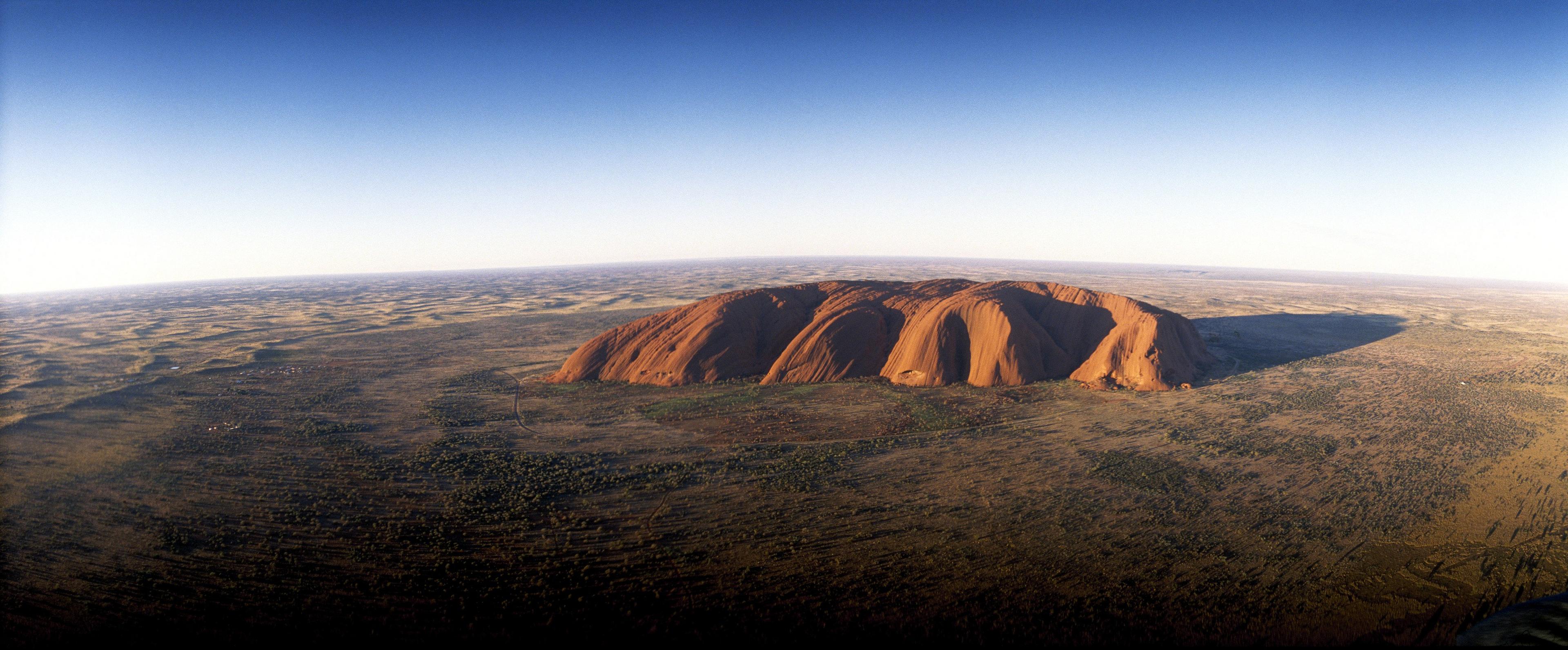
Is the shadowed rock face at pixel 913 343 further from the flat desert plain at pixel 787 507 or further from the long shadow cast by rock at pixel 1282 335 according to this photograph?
the long shadow cast by rock at pixel 1282 335

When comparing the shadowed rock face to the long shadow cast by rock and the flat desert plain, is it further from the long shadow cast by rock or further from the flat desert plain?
the long shadow cast by rock

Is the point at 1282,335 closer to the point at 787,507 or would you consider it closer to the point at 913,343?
the point at 913,343

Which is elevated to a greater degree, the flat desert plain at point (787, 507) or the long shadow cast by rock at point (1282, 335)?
the long shadow cast by rock at point (1282, 335)

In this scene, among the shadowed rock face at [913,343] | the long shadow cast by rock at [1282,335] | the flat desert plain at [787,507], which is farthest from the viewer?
the long shadow cast by rock at [1282,335]

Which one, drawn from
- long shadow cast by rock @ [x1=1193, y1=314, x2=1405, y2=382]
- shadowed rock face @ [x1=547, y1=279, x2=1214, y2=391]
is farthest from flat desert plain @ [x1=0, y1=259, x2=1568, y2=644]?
long shadow cast by rock @ [x1=1193, y1=314, x2=1405, y2=382]

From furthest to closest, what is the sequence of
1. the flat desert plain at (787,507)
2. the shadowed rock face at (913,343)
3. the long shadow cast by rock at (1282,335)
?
the long shadow cast by rock at (1282,335) < the shadowed rock face at (913,343) < the flat desert plain at (787,507)

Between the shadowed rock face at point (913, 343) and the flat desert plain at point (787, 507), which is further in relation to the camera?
the shadowed rock face at point (913, 343)

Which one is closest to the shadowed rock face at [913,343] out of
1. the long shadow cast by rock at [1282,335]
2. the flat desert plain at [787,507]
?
the flat desert plain at [787,507]
